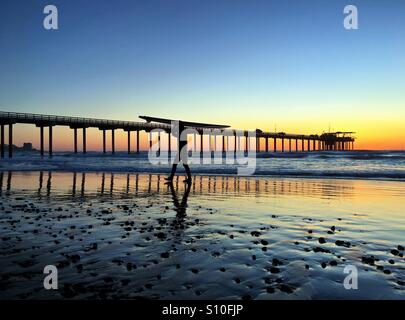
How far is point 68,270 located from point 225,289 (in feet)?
6.97

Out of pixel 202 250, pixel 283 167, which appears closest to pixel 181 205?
pixel 202 250

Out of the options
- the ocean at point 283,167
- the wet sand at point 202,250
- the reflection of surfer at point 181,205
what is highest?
the ocean at point 283,167

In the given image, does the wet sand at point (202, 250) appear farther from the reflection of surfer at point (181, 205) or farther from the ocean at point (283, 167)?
the ocean at point (283, 167)

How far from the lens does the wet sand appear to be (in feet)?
12.3

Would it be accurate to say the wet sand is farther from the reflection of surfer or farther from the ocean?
the ocean

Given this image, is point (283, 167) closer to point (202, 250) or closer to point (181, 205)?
point (181, 205)

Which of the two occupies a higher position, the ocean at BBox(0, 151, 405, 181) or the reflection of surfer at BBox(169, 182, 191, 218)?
the ocean at BBox(0, 151, 405, 181)

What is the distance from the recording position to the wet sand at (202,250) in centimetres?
375

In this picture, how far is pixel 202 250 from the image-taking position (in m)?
5.39

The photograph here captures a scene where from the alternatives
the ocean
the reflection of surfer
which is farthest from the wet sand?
the ocean

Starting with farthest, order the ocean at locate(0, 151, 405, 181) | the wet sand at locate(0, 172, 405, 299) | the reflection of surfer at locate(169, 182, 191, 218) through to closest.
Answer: the ocean at locate(0, 151, 405, 181)
the reflection of surfer at locate(169, 182, 191, 218)
the wet sand at locate(0, 172, 405, 299)

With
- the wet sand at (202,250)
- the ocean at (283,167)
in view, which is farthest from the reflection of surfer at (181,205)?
the ocean at (283,167)

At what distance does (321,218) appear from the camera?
8312mm
